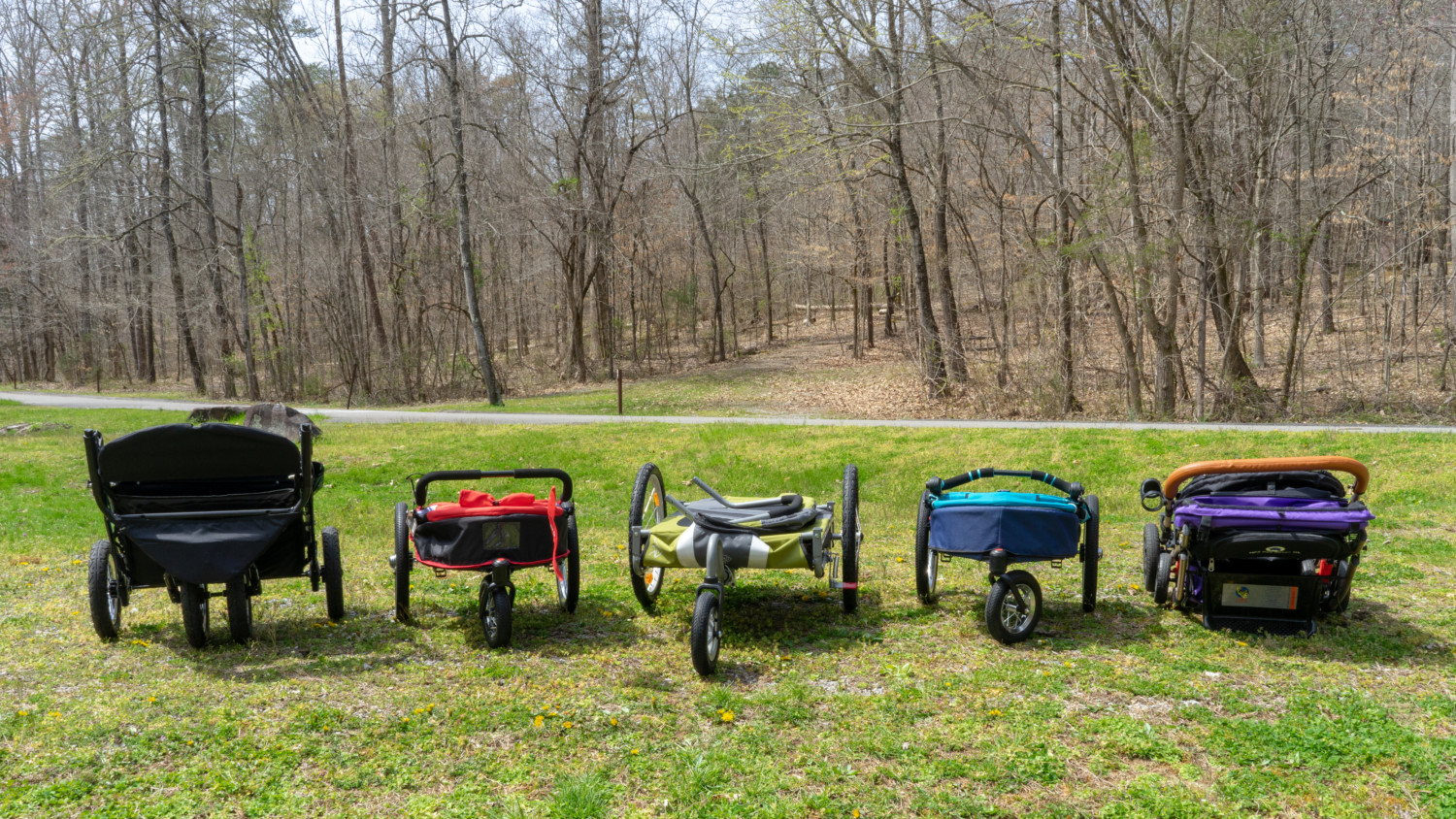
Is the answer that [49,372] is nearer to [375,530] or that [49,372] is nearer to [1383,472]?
[375,530]

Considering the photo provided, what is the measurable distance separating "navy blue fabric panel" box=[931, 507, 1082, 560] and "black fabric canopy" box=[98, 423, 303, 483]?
12.1 feet

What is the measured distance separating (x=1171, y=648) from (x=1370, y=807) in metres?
1.69

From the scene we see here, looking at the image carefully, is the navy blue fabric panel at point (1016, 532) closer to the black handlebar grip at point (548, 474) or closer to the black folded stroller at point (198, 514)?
the black handlebar grip at point (548, 474)

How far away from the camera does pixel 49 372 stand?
4350 centimetres

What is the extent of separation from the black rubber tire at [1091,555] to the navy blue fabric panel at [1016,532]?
207 mm

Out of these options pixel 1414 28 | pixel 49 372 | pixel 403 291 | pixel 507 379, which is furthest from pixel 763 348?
pixel 49 372

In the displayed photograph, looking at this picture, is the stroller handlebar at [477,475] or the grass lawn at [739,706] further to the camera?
the stroller handlebar at [477,475]

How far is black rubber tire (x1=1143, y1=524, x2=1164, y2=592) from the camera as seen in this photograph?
19.5 ft

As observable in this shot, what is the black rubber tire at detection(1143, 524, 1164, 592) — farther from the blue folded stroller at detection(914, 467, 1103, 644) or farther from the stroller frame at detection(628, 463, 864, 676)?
the stroller frame at detection(628, 463, 864, 676)

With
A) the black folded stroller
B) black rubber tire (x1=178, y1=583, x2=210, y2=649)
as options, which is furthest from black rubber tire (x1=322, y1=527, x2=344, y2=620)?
black rubber tire (x1=178, y1=583, x2=210, y2=649)

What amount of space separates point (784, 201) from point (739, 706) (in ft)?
97.2

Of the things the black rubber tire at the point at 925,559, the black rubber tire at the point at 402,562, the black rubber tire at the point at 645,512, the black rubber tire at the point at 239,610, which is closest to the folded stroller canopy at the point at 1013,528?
the black rubber tire at the point at 925,559

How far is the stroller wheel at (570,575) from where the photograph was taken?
557 centimetres

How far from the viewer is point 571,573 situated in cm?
579
